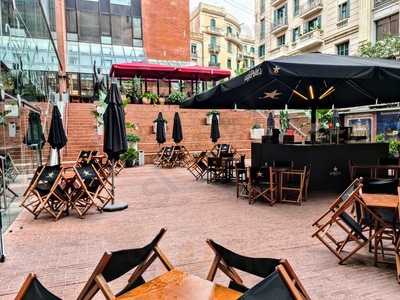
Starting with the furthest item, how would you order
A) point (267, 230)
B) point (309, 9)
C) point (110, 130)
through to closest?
point (309, 9)
point (110, 130)
point (267, 230)

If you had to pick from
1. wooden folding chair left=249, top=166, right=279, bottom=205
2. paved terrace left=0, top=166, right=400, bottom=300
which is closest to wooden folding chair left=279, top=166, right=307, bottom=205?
wooden folding chair left=249, top=166, right=279, bottom=205

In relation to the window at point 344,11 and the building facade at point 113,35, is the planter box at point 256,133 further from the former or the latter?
the building facade at point 113,35

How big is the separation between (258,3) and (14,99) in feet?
111

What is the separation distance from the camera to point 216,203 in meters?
6.75

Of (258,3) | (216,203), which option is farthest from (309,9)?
(216,203)

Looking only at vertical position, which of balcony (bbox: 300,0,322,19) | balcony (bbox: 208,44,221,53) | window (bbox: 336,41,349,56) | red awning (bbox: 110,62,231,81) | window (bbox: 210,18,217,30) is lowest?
red awning (bbox: 110,62,231,81)

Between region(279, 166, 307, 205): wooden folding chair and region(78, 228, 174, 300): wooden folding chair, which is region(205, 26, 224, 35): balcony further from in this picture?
region(78, 228, 174, 300): wooden folding chair

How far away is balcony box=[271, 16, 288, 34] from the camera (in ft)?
102

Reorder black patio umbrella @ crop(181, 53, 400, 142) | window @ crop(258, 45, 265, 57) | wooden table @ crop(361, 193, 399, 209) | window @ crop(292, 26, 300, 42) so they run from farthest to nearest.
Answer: window @ crop(258, 45, 265, 57) → window @ crop(292, 26, 300, 42) → black patio umbrella @ crop(181, 53, 400, 142) → wooden table @ crop(361, 193, 399, 209)

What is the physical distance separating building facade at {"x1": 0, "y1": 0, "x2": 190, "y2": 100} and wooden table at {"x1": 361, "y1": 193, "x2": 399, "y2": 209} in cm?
2489

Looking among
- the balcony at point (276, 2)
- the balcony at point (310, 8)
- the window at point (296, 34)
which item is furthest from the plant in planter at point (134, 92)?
the balcony at point (276, 2)

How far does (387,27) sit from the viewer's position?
2036 cm

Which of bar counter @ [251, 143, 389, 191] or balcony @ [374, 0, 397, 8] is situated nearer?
bar counter @ [251, 143, 389, 191]

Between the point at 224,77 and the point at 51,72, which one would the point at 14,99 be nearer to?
the point at 51,72
